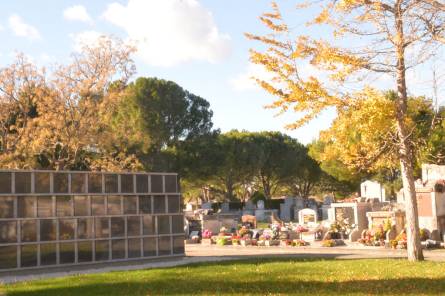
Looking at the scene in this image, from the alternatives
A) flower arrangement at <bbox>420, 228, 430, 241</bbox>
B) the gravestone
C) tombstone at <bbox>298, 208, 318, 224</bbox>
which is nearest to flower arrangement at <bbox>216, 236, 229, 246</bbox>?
flower arrangement at <bbox>420, 228, 430, 241</bbox>

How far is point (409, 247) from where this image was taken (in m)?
13.5

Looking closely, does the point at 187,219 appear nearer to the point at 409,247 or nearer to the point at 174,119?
the point at 174,119

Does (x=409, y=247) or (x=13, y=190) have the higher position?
(x=13, y=190)

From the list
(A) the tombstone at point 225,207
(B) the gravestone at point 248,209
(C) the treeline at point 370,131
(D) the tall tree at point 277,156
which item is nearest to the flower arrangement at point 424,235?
Result: (C) the treeline at point 370,131

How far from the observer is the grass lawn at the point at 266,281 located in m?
9.17

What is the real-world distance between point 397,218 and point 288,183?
42710 millimetres

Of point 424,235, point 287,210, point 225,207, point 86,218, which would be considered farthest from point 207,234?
point 287,210

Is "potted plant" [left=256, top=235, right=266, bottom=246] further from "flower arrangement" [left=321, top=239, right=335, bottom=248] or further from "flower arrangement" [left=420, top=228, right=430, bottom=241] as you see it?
"flower arrangement" [left=420, top=228, right=430, bottom=241]

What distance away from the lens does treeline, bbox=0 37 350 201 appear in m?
26.5

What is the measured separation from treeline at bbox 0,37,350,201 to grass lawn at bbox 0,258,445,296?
1398 centimetres

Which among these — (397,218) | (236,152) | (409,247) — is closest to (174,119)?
(236,152)

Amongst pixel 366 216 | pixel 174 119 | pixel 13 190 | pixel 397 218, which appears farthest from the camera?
pixel 174 119

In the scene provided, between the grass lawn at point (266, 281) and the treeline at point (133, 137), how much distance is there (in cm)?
1398

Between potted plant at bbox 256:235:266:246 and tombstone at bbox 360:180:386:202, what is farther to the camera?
tombstone at bbox 360:180:386:202
